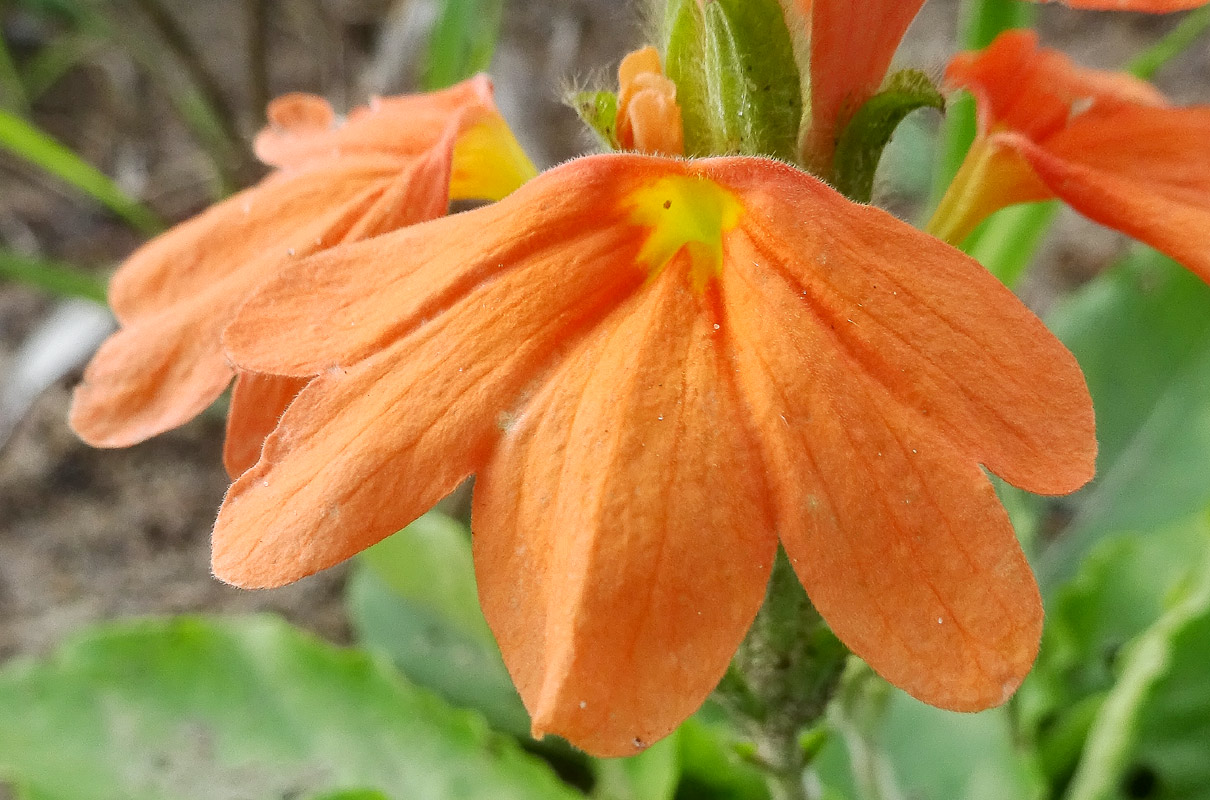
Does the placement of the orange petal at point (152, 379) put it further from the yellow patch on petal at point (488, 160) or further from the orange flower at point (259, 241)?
the yellow patch on petal at point (488, 160)

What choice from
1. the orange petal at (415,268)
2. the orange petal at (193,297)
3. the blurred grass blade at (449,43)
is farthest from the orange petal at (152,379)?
the blurred grass blade at (449,43)

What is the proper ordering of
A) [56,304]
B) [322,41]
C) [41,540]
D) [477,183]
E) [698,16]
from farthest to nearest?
1. [322,41]
2. [56,304]
3. [41,540]
4. [477,183]
5. [698,16]

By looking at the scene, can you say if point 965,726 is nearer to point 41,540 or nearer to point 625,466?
point 625,466

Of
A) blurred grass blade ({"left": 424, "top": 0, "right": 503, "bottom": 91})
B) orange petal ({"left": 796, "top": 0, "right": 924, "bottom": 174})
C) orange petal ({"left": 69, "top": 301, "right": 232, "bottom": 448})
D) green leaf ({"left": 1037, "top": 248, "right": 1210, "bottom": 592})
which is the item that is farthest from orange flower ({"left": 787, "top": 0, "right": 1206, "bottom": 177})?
blurred grass blade ({"left": 424, "top": 0, "right": 503, "bottom": 91})

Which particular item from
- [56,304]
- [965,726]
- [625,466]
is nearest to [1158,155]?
[625,466]

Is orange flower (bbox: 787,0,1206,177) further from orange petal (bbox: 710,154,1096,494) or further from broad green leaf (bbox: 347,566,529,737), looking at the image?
broad green leaf (bbox: 347,566,529,737)

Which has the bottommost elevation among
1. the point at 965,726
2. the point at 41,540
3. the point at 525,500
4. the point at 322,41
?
the point at 41,540

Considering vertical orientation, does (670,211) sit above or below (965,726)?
above

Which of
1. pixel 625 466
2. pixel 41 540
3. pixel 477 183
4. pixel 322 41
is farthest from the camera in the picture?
pixel 322 41
